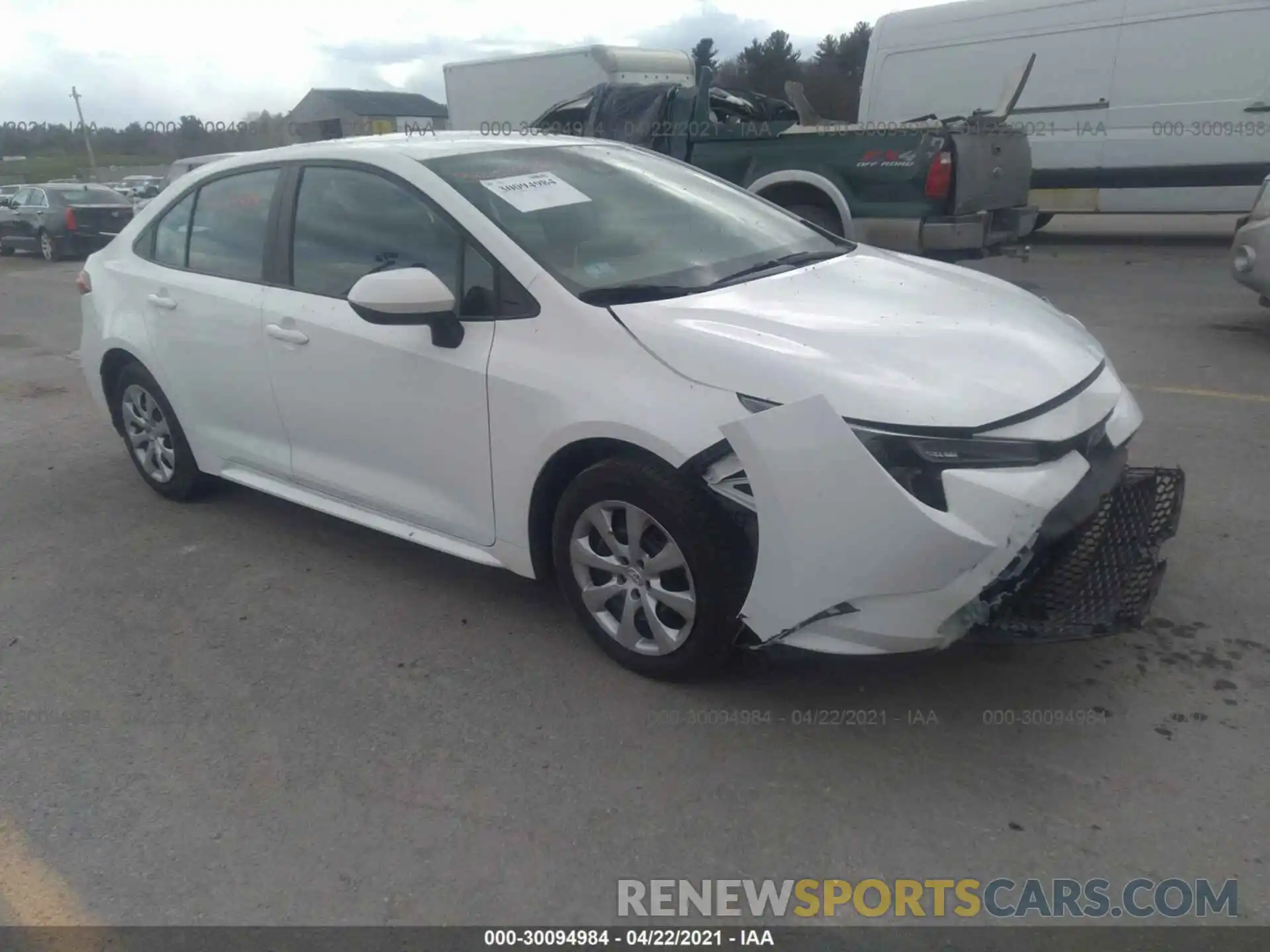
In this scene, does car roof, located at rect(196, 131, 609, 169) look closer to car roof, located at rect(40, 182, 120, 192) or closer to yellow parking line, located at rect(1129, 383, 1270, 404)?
yellow parking line, located at rect(1129, 383, 1270, 404)

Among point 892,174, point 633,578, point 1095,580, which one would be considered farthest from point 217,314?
point 892,174

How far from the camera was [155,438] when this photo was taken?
194 inches

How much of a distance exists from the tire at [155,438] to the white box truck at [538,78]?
31.5 ft

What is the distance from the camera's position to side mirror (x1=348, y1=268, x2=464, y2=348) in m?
3.23

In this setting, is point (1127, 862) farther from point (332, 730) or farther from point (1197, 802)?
point (332, 730)

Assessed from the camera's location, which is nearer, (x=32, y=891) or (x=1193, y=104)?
(x=32, y=891)

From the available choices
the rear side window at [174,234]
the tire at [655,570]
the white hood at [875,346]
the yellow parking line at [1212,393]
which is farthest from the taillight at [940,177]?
the tire at [655,570]

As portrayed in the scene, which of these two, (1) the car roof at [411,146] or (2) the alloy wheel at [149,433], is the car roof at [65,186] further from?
(1) the car roof at [411,146]

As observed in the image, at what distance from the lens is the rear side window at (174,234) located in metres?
4.60

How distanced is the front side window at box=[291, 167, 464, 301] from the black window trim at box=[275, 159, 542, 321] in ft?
0.04

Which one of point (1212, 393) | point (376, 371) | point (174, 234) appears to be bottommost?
point (1212, 393)

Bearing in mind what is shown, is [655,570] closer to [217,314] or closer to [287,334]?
[287,334]

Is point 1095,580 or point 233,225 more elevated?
point 233,225

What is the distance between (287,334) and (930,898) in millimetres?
2904
